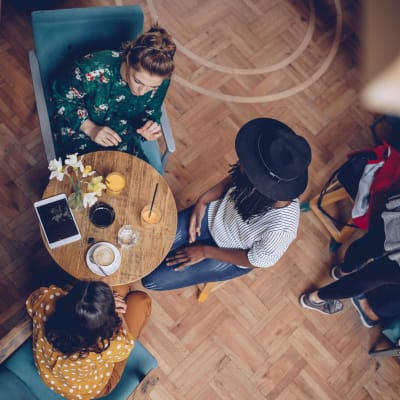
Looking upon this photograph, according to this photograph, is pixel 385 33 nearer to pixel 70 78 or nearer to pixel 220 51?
pixel 220 51

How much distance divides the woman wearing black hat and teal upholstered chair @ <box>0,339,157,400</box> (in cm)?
44

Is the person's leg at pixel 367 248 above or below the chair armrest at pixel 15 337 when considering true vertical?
below

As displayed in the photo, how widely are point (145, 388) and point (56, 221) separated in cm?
115

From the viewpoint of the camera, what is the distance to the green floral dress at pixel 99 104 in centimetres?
201

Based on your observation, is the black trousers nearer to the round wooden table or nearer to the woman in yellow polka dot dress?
the round wooden table

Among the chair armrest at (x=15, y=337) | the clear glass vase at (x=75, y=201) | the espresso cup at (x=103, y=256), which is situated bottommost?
the chair armrest at (x=15, y=337)

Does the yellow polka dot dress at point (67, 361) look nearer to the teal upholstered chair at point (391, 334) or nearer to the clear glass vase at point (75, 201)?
the clear glass vase at point (75, 201)

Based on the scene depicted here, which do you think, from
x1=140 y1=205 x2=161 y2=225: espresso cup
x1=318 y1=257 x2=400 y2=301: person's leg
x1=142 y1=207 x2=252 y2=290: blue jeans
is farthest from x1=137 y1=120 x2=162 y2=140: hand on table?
x1=318 y1=257 x2=400 y2=301: person's leg

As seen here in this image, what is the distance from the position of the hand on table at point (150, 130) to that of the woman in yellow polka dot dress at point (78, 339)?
0.85m

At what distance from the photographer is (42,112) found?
2010 mm

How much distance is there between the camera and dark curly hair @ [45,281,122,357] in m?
1.51

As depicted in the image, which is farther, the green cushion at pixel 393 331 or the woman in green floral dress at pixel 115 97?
the green cushion at pixel 393 331

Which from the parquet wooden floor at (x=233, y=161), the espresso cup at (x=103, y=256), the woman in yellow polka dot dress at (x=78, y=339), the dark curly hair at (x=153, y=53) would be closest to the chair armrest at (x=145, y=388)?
the parquet wooden floor at (x=233, y=161)

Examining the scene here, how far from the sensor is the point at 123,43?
6.80ft
